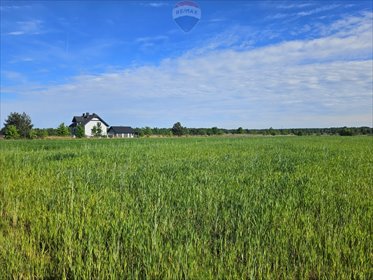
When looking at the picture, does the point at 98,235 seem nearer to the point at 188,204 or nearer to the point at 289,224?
the point at 188,204

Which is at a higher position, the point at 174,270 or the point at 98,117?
the point at 98,117

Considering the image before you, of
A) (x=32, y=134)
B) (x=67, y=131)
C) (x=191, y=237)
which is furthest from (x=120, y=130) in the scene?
(x=191, y=237)

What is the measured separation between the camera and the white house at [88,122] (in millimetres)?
109062

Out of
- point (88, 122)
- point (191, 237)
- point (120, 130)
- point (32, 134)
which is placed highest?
point (88, 122)

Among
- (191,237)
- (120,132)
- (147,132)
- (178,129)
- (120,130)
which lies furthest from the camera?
(178,129)

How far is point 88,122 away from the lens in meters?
110

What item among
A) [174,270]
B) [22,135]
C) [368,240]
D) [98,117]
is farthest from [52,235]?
[98,117]

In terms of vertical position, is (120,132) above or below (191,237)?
above

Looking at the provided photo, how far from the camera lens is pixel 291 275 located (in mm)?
3311

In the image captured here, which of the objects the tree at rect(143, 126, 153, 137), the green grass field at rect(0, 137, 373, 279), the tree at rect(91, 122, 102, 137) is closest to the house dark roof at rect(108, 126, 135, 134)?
the tree at rect(143, 126, 153, 137)

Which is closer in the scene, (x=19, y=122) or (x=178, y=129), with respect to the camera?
(x=19, y=122)

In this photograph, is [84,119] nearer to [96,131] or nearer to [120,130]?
[96,131]

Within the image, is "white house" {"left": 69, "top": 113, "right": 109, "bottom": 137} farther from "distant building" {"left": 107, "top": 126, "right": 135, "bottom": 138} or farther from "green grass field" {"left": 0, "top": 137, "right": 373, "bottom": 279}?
"green grass field" {"left": 0, "top": 137, "right": 373, "bottom": 279}

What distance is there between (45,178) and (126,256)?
6.17 m
